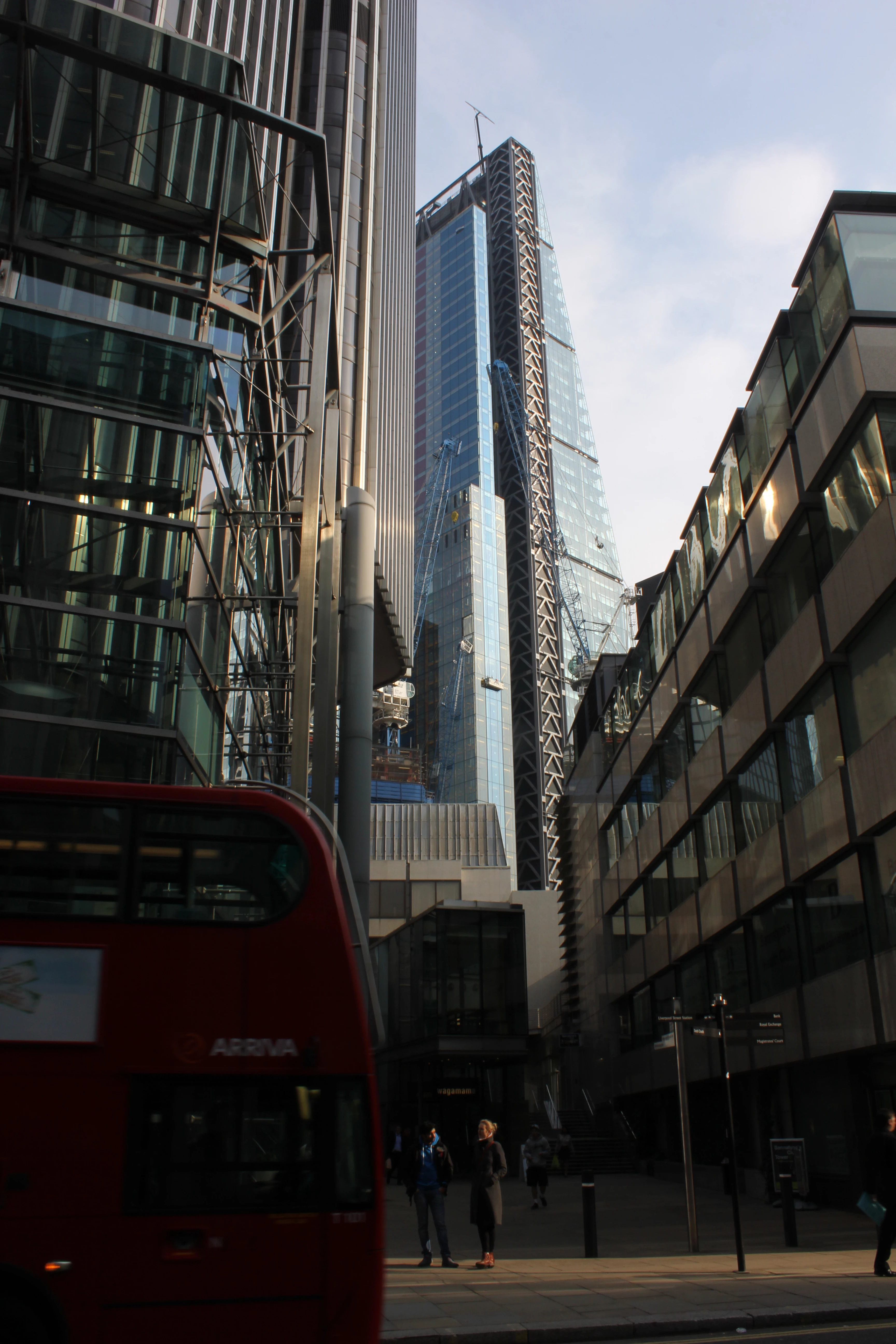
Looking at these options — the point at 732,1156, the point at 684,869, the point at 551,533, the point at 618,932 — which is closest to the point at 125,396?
the point at 732,1156

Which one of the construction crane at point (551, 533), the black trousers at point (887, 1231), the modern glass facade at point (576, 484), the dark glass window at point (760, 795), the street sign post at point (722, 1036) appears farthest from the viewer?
the modern glass facade at point (576, 484)

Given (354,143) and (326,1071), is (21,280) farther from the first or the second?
(354,143)

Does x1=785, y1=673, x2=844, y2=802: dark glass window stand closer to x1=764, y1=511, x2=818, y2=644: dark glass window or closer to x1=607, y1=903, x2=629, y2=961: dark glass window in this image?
x1=764, y1=511, x2=818, y2=644: dark glass window

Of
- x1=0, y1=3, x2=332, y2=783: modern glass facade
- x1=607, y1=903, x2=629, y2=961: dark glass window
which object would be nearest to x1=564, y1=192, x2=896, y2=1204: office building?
x1=607, y1=903, x2=629, y2=961: dark glass window

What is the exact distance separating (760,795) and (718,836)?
327cm

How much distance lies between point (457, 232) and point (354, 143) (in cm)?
12681

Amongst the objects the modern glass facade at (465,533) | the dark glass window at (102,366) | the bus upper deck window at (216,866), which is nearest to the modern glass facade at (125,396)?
the dark glass window at (102,366)

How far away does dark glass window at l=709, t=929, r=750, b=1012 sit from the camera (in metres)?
22.8

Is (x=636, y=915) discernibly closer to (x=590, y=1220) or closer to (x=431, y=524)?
(x=590, y=1220)

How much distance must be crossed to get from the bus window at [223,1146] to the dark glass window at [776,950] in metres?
15.2

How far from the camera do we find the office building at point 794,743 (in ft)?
54.3

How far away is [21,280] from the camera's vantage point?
15664 millimetres

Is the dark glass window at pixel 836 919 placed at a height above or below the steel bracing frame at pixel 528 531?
below

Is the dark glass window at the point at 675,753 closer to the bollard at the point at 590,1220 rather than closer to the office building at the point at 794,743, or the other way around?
the office building at the point at 794,743
